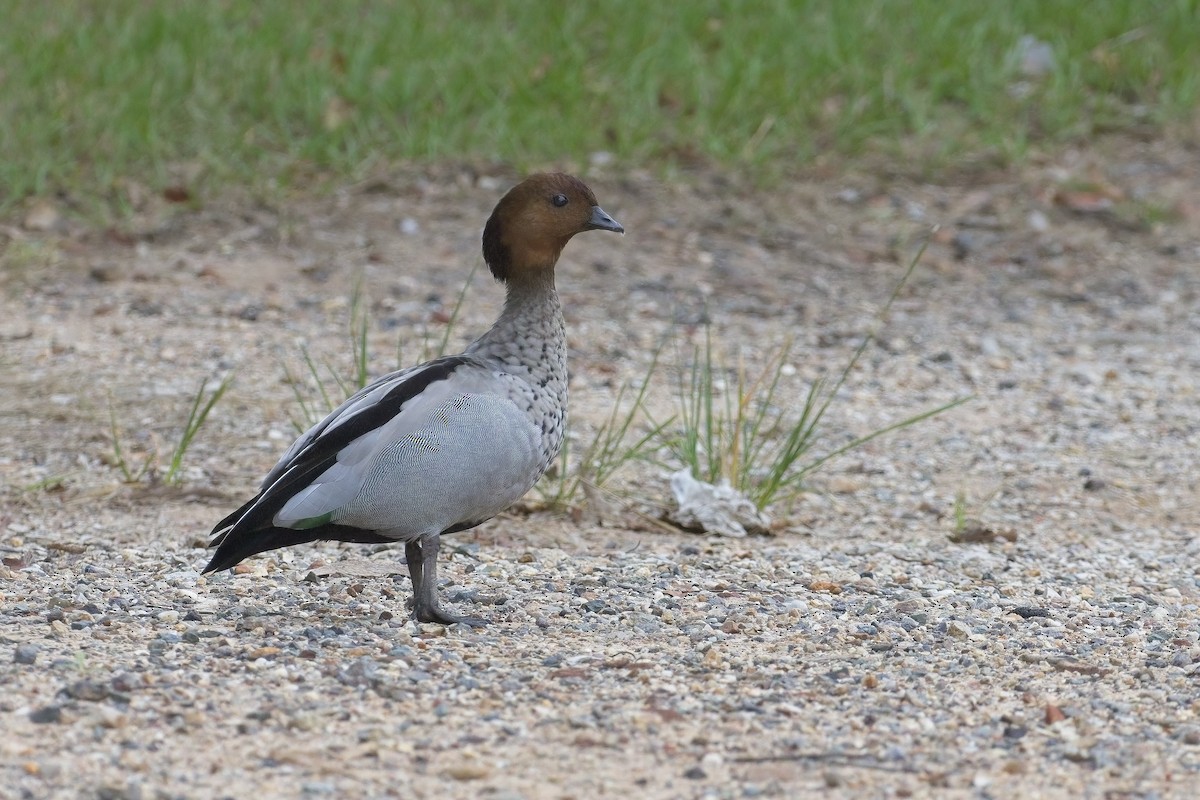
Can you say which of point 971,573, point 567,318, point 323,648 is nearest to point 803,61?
point 567,318

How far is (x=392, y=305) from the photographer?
7418mm

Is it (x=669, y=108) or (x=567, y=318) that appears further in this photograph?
(x=669, y=108)

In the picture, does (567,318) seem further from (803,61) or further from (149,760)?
(149,760)

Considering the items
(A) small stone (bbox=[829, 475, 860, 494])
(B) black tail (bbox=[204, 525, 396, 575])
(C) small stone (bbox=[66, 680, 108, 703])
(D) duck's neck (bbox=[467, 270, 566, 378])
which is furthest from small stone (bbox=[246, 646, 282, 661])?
(A) small stone (bbox=[829, 475, 860, 494])

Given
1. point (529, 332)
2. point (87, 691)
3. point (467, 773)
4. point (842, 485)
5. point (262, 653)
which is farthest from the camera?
point (842, 485)

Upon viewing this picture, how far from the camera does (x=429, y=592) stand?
427cm

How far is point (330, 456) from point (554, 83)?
5.14 m

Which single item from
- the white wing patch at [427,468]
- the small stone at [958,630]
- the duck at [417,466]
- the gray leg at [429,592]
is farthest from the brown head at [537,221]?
the small stone at [958,630]

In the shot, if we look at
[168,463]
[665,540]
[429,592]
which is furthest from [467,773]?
[168,463]

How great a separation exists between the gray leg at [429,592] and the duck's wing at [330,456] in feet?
0.38

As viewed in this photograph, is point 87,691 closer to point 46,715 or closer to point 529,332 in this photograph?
point 46,715

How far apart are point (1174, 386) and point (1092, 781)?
407 cm

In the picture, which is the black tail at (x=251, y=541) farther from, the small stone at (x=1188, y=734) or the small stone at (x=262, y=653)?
the small stone at (x=1188, y=734)

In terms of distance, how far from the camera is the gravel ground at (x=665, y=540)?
3424mm
